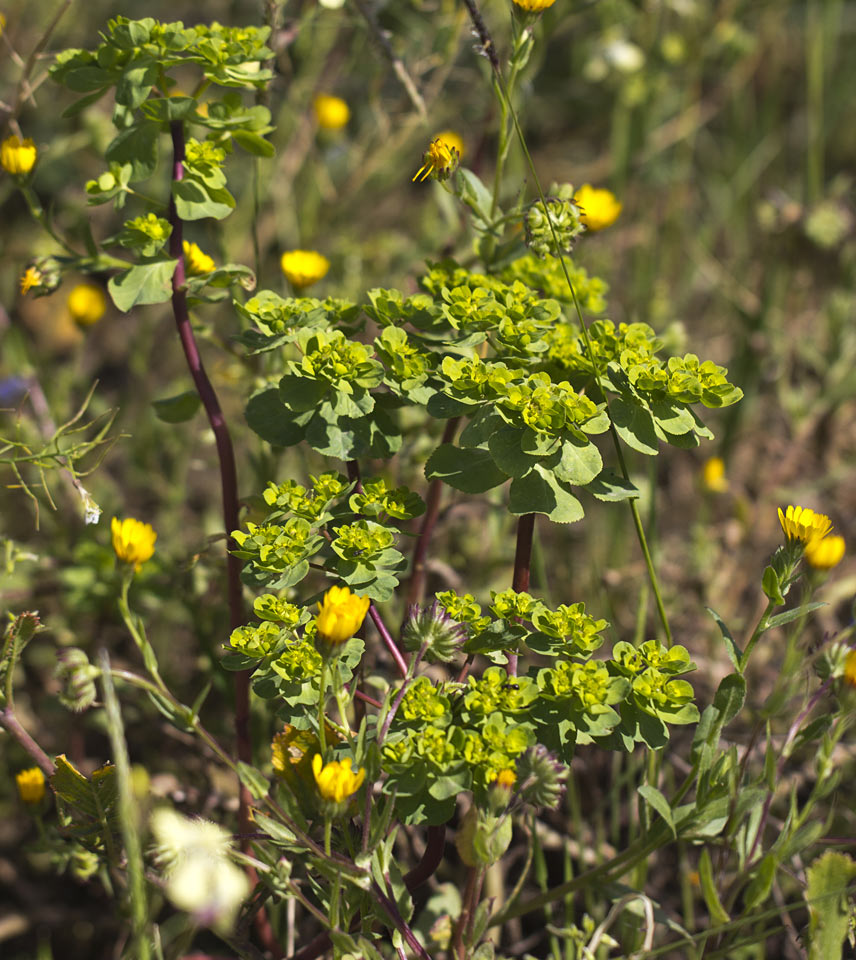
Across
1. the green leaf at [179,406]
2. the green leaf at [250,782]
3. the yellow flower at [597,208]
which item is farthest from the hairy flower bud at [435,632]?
the yellow flower at [597,208]

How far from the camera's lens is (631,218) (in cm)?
356

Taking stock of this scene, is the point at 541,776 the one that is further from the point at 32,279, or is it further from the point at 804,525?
the point at 32,279

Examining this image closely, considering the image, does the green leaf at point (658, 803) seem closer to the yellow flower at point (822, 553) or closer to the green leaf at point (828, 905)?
the green leaf at point (828, 905)

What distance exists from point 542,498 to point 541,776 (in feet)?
1.19

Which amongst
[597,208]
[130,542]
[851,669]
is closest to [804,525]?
[851,669]

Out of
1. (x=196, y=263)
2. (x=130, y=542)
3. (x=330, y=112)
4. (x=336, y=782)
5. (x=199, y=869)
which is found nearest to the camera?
(x=199, y=869)

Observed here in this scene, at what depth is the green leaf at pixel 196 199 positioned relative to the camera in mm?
1451

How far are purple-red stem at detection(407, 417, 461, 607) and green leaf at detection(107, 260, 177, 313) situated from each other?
50 cm

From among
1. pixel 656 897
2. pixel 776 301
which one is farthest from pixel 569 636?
pixel 776 301

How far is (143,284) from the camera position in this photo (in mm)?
1457

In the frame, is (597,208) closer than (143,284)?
No

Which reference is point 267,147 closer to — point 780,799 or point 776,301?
point 780,799

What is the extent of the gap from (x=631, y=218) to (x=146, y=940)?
309 centimetres

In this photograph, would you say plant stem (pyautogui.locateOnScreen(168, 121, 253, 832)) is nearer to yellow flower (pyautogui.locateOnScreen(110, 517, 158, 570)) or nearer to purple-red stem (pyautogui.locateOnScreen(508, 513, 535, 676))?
yellow flower (pyautogui.locateOnScreen(110, 517, 158, 570))
